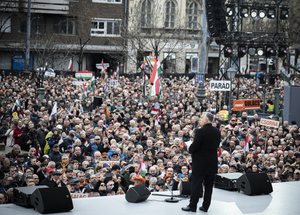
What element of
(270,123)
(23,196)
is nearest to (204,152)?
(23,196)

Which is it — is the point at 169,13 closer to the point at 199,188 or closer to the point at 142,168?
the point at 142,168

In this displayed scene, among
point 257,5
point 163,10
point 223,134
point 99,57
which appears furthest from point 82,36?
point 223,134

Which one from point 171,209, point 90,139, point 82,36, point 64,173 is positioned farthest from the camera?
point 82,36

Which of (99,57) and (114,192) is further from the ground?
(99,57)

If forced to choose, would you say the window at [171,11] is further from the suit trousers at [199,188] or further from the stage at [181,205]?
the suit trousers at [199,188]

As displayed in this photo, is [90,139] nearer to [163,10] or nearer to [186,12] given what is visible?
[163,10]

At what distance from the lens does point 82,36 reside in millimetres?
42625

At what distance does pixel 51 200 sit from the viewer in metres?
6.05

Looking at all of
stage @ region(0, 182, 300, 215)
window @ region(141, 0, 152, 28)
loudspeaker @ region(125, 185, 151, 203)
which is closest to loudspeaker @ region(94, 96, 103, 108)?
stage @ region(0, 182, 300, 215)

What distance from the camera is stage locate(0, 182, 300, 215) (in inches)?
251

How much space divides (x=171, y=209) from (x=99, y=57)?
3982 centimetres

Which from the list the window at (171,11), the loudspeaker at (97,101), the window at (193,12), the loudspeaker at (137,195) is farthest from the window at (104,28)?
the loudspeaker at (137,195)

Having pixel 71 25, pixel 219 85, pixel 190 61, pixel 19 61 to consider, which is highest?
pixel 71 25

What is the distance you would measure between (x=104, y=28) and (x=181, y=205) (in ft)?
127
